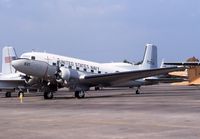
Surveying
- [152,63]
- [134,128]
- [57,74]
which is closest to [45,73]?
[57,74]

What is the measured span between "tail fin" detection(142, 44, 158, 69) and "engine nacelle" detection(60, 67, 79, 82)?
17.8m

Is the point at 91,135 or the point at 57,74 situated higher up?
the point at 57,74

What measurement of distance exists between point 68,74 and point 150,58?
19343 mm

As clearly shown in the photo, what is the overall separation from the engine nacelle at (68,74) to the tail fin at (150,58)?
1781 cm

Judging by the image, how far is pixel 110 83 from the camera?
43.9m

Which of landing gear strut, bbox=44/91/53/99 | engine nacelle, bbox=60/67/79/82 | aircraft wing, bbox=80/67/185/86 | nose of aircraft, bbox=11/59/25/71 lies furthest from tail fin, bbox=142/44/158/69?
nose of aircraft, bbox=11/59/25/71

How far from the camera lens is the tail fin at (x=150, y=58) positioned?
56.6 meters

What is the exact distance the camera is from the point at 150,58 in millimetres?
56719

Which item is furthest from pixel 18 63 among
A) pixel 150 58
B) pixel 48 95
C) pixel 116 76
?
pixel 150 58

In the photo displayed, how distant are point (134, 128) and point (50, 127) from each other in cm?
303

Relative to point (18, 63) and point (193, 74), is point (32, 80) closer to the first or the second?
point (18, 63)

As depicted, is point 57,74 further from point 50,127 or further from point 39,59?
point 50,127

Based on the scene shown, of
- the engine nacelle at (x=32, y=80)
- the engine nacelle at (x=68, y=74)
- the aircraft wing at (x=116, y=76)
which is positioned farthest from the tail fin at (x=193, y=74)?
the engine nacelle at (x=68, y=74)

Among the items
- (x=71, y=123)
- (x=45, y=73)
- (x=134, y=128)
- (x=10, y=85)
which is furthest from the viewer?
(x=10, y=85)
